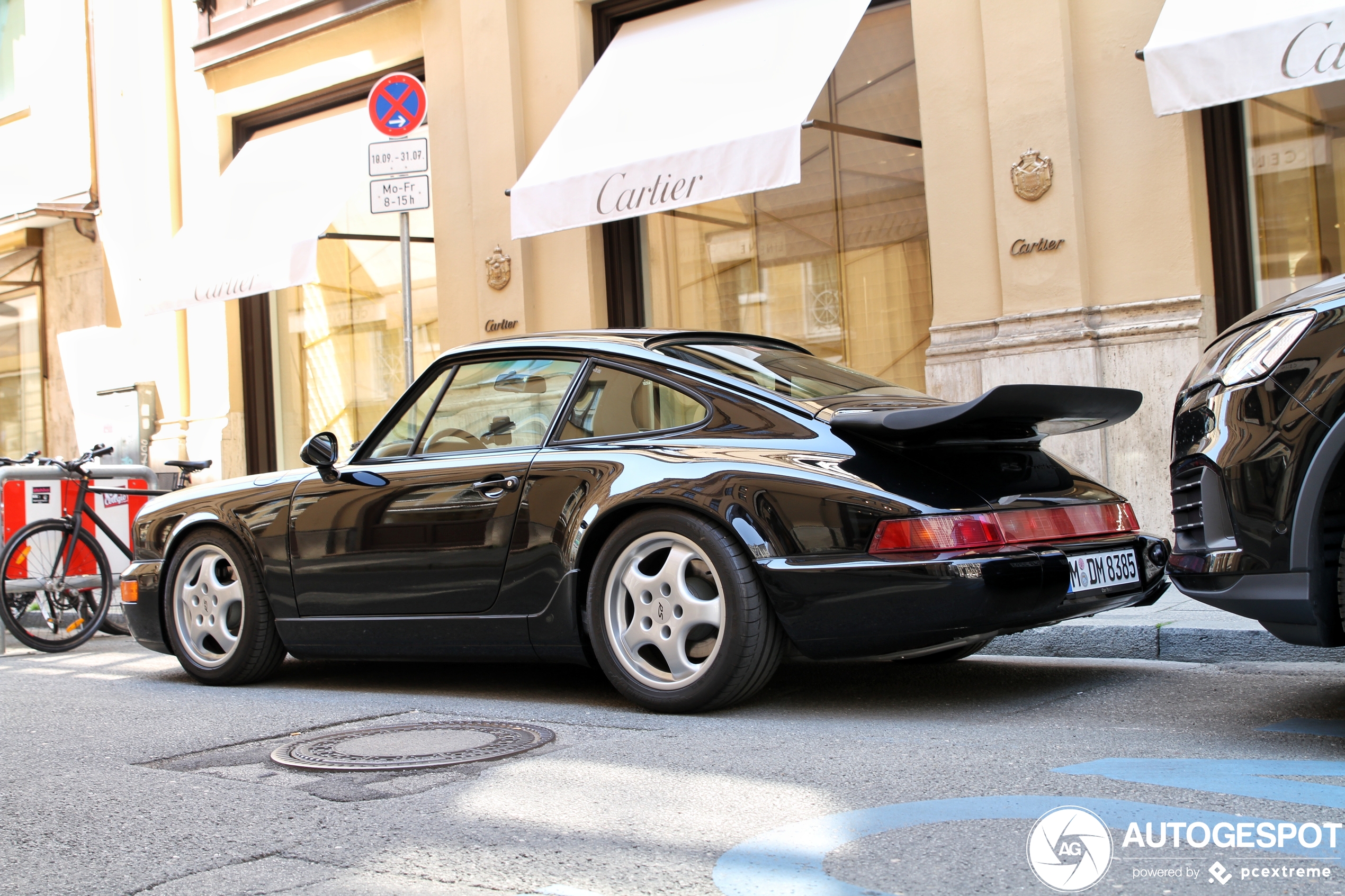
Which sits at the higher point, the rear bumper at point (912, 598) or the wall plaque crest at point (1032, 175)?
the wall plaque crest at point (1032, 175)

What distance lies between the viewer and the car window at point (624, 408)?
479 cm

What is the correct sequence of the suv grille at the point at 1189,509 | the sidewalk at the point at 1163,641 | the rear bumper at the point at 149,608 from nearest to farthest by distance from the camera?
the suv grille at the point at 1189,509, the sidewalk at the point at 1163,641, the rear bumper at the point at 149,608

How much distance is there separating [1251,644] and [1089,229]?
157 inches

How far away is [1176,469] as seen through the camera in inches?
157

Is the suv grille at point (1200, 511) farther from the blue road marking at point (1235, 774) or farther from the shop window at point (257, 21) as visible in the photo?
the shop window at point (257, 21)

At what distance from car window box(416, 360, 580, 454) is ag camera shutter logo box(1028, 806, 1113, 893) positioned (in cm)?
265

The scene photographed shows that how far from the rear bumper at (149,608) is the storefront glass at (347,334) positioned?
6.41 meters

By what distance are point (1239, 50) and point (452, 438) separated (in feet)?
15.7

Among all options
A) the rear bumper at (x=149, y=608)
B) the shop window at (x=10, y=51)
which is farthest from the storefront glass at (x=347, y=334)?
the rear bumper at (x=149, y=608)

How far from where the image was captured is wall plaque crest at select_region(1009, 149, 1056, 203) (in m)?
8.55

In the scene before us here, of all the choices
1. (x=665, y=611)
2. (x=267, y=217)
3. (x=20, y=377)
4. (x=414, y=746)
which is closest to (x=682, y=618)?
(x=665, y=611)

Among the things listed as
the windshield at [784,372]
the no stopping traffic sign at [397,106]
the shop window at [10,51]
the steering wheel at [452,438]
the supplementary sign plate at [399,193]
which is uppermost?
the shop window at [10,51]

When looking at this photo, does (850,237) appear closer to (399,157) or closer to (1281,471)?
(399,157)

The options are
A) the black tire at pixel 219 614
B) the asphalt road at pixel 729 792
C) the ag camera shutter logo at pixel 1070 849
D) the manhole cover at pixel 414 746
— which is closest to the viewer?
the ag camera shutter logo at pixel 1070 849
